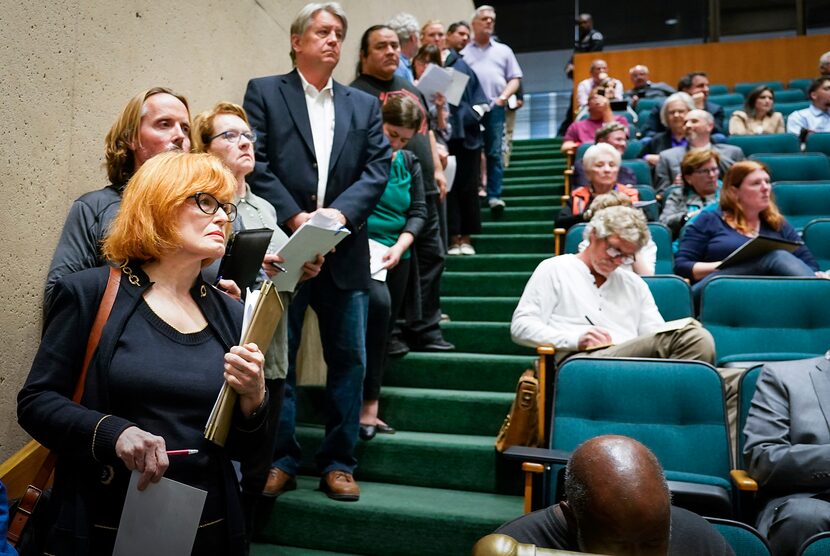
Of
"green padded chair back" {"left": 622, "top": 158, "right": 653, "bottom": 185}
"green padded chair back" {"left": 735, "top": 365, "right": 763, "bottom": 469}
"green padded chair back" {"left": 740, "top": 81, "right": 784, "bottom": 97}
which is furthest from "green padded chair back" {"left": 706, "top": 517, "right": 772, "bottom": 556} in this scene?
"green padded chair back" {"left": 740, "top": 81, "right": 784, "bottom": 97}

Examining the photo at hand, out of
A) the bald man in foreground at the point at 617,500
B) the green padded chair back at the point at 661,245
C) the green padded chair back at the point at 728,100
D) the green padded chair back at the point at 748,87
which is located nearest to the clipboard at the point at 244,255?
the bald man in foreground at the point at 617,500

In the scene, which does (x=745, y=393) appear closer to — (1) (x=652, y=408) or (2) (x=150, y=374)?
(1) (x=652, y=408)

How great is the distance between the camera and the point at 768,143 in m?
5.00

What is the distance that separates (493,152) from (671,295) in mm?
2395

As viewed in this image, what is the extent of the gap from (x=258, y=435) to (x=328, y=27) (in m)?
1.45

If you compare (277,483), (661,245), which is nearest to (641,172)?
(661,245)

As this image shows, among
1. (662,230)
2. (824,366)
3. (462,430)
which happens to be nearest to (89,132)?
(462,430)

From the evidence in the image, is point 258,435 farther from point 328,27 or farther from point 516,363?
point 516,363

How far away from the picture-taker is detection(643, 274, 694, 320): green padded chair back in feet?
8.62

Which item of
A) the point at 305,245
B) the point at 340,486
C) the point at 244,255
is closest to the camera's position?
the point at 244,255

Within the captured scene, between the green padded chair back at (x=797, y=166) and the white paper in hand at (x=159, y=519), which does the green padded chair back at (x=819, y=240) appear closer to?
the green padded chair back at (x=797, y=166)

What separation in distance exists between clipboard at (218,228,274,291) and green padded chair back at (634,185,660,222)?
2.48m

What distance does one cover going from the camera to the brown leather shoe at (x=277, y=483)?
218 centimetres

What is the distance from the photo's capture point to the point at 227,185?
1.30m
